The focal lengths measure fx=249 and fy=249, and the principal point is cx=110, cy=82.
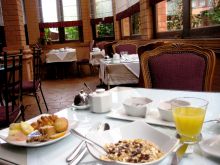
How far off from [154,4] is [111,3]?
11.5 ft

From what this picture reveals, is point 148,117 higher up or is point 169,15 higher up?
point 169,15

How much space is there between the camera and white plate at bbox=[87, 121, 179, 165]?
2.05ft

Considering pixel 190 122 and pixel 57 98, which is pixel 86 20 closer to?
pixel 57 98

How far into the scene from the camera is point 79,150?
2.19 ft

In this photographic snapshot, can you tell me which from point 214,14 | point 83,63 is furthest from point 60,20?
point 214,14

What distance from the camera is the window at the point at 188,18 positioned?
2876mm

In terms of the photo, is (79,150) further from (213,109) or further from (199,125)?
(213,109)

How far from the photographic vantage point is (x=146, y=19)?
15.8 ft

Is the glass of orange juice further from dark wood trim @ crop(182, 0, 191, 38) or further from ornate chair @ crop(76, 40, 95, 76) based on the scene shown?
ornate chair @ crop(76, 40, 95, 76)

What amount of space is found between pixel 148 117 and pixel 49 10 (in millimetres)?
8063

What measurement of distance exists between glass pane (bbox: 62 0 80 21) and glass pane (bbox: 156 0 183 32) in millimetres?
4376

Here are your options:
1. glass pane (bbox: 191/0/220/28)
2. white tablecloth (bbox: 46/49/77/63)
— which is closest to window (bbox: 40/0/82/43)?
white tablecloth (bbox: 46/49/77/63)

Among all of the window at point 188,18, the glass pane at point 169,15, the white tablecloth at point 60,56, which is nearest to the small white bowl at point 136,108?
the window at point 188,18

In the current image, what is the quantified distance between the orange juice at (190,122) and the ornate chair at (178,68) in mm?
880
